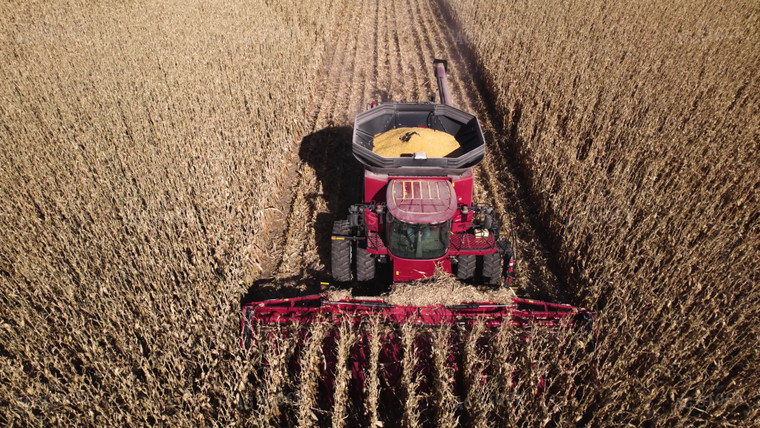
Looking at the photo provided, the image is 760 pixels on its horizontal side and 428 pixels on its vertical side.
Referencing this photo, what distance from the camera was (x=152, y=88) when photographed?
10.6m

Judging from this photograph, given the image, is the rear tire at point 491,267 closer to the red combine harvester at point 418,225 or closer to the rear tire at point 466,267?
the red combine harvester at point 418,225

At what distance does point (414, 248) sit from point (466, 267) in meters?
1.18

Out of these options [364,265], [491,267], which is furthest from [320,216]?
[491,267]

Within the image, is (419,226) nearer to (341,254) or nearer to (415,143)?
(341,254)

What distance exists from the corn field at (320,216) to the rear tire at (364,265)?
3.49 feet

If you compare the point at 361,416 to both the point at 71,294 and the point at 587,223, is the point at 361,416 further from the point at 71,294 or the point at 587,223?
the point at 587,223

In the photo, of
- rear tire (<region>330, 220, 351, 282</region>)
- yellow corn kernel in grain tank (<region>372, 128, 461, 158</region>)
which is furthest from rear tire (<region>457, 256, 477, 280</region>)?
yellow corn kernel in grain tank (<region>372, 128, 461, 158</region>)

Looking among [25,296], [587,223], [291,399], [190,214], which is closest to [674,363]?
[587,223]

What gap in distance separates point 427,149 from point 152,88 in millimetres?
7628

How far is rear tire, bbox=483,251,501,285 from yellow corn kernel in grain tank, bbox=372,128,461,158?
86.2 inches

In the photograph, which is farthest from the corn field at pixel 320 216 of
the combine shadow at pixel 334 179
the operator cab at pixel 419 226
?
the operator cab at pixel 419 226

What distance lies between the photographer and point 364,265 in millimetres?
6621

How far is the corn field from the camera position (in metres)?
4.89

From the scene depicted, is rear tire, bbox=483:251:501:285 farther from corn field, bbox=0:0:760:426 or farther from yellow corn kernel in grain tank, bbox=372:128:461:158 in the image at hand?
yellow corn kernel in grain tank, bbox=372:128:461:158
